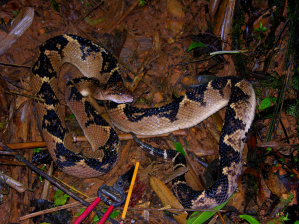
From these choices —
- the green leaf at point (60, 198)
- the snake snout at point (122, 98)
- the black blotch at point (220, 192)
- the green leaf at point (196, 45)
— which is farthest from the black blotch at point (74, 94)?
the black blotch at point (220, 192)

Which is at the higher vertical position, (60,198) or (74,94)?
(74,94)

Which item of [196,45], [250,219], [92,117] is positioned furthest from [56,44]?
[250,219]

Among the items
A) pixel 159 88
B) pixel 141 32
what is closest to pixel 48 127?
pixel 159 88

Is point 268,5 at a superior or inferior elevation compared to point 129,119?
superior

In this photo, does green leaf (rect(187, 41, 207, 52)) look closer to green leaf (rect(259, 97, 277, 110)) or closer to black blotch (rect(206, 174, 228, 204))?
green leaf (rect(259, 97, 277, 110))

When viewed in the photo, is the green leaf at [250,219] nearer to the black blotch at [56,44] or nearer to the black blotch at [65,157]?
the black blotch at [65,157]

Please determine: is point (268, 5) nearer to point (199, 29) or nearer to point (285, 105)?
point (199, 29)

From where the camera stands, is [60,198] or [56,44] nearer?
[60,198]

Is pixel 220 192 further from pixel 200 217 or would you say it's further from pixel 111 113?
pixel 111 113
